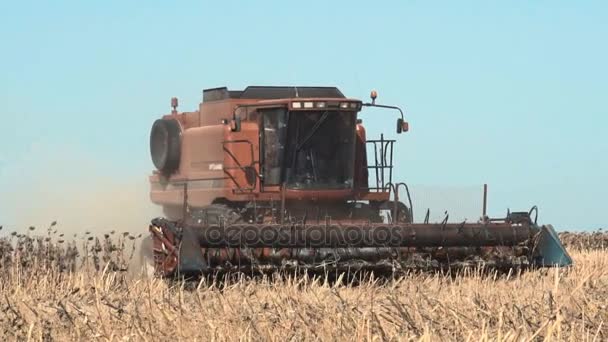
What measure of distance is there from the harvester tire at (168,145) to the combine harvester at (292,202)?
15mm

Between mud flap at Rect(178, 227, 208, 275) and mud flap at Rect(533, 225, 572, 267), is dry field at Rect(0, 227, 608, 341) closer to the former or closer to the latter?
mud flap at Rect(178, 227, 208, 275)

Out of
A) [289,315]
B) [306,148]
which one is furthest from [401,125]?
[289,315]

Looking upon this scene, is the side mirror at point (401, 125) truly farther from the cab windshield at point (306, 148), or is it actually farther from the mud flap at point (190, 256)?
the mud flap at point (190, 256)

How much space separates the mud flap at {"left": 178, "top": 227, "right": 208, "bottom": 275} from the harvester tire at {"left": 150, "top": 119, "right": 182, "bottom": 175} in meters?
4.17

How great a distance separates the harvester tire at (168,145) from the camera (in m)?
13.6

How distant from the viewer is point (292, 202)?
38.4 ft

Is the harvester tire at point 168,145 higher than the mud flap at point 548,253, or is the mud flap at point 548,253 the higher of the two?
the harvester tire at point 168,145

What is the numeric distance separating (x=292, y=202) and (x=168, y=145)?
255cm

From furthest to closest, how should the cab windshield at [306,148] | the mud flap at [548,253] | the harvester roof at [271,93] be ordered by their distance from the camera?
the harvester roof at [271,93]
the cab windshield at [306,148]
the mud flap at [548,253]

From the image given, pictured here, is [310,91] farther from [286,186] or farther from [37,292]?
[37,292]

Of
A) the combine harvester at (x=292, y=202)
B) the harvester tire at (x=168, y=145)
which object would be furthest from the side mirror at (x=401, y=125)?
the harvester tire at (x=168, y=145)

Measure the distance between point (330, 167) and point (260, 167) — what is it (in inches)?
29.8

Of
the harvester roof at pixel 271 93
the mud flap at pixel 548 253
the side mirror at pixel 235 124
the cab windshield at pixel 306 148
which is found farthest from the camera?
the harvester roof at pixel 271 93

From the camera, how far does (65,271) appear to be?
9.70 m
